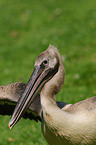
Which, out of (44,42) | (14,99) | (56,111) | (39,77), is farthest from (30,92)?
(44,42)

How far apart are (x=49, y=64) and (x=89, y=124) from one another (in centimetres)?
92

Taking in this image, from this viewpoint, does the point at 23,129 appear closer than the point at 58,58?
No

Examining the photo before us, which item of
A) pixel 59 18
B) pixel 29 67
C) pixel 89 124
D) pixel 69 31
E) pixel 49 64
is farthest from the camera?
pixel 59 18

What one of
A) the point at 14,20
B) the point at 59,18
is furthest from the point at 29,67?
the point at 14,20

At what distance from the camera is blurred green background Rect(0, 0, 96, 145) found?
22.1 ft

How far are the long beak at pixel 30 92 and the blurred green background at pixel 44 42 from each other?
1.67 m

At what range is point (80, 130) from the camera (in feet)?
12.4

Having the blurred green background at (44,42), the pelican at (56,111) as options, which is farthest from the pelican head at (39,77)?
the blurred green background at (44,42)

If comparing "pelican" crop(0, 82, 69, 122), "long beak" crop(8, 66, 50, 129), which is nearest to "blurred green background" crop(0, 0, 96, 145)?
"pelican" crop(0, 82, 69, 122)

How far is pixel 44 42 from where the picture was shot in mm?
12062

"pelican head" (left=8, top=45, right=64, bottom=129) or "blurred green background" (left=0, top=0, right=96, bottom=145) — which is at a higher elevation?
"blurred green background" (left=0, top=0, right=96, bottom=145)

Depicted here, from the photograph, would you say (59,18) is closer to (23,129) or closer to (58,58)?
(23,129)

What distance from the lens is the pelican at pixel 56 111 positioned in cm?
378

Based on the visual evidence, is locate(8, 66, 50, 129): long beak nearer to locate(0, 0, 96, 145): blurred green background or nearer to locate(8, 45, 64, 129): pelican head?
locate(8, 45, 64, 129): pelican head
